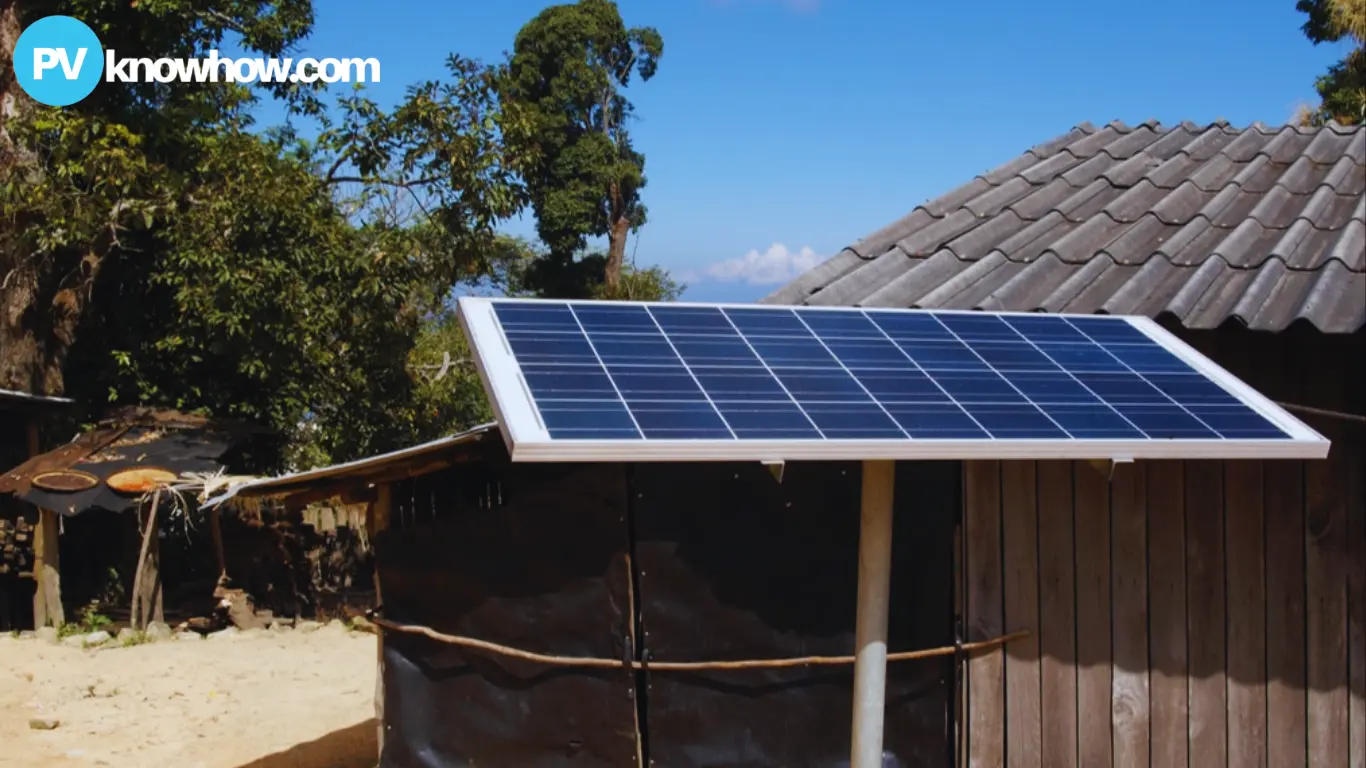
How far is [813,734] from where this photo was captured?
6219mm

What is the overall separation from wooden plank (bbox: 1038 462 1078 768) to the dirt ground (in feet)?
18.5

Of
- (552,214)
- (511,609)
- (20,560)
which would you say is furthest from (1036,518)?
(552,214)

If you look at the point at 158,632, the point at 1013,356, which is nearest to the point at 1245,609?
the point at 1013,356

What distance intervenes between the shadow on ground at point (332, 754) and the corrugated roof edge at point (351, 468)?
3383 millimetres

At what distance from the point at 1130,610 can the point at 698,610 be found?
2.02m

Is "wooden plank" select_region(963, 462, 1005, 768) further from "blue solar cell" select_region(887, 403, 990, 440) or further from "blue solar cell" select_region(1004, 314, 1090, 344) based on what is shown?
"blue solar cell" select_region(887, 403, 990, 440)

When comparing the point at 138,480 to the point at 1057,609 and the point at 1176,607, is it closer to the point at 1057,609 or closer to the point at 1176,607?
the point at 1057,609

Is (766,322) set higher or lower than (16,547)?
higher

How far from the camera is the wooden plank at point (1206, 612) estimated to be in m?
5.71

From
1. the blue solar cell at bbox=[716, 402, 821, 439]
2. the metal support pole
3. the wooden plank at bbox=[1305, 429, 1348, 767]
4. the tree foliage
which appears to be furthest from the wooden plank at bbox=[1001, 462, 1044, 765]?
the tree foliage

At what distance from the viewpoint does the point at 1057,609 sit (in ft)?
19.1

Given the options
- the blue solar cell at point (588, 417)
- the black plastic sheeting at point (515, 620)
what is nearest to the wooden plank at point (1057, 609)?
the black plastic sheeting at point (515, 620)

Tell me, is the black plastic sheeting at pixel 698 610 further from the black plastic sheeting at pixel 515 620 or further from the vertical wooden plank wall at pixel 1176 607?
the vertical wooden plank wall at pixel 1176 607

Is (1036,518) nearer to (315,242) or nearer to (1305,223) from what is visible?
(1305,223)
